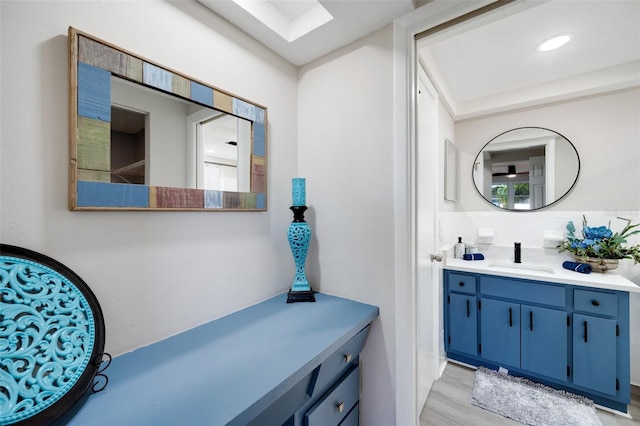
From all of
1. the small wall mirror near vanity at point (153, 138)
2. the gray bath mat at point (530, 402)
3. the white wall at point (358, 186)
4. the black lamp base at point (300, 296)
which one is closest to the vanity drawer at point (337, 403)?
the white wall at point (358, 186)

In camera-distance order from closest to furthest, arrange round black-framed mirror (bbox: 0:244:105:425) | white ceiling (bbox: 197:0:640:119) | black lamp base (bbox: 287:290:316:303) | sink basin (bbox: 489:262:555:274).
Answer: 1. round black-framed mirror (bbox: 0:244:105:425)
2. white ceiling (bbox: 197:0:640:119)
3. black lamp base (bbox: 287:290:316:303)
4. sink basin (bbox: 489:262:555:274)

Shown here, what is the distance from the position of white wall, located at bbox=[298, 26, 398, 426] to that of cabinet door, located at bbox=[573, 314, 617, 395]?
156 centimetres

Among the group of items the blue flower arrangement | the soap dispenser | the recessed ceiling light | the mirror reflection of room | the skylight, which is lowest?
the soap dispenser

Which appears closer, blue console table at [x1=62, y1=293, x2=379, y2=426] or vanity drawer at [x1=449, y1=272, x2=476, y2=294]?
blue console table at [x1=62, y1=293, x2=379, y2=426]

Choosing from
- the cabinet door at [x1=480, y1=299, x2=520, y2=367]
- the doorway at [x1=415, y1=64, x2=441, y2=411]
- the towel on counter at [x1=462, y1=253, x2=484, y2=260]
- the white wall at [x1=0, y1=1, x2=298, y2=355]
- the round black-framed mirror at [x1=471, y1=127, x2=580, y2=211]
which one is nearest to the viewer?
the white wall at [x1=0, y1=1, x2=298, y2=355]

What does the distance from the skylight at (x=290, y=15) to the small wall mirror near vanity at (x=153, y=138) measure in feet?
1.26

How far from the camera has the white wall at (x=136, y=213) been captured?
0.68 metres

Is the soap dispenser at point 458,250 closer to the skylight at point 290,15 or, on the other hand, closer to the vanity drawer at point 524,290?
the vanity drawer at point 524,290

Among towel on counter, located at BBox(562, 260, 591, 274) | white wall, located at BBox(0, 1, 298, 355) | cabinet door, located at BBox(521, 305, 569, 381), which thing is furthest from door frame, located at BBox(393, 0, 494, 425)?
towel on counter, located at BBox(562, 260, 591, 274)

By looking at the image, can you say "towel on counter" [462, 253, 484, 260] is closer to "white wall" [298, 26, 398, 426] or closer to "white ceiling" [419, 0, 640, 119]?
"white ceiling" [419, 0, 640, 119]

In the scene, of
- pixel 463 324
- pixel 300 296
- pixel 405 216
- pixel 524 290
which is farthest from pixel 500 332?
pixel 300 296

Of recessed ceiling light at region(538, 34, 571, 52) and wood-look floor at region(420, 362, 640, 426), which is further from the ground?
recessed ceiling light at region(538, 34, 571, 52)

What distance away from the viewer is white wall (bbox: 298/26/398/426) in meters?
1.22

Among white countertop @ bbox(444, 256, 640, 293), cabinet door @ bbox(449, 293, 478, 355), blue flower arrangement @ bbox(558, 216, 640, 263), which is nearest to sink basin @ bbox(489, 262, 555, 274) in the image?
white countertop @ bbox(444, 256, 640, 293)
